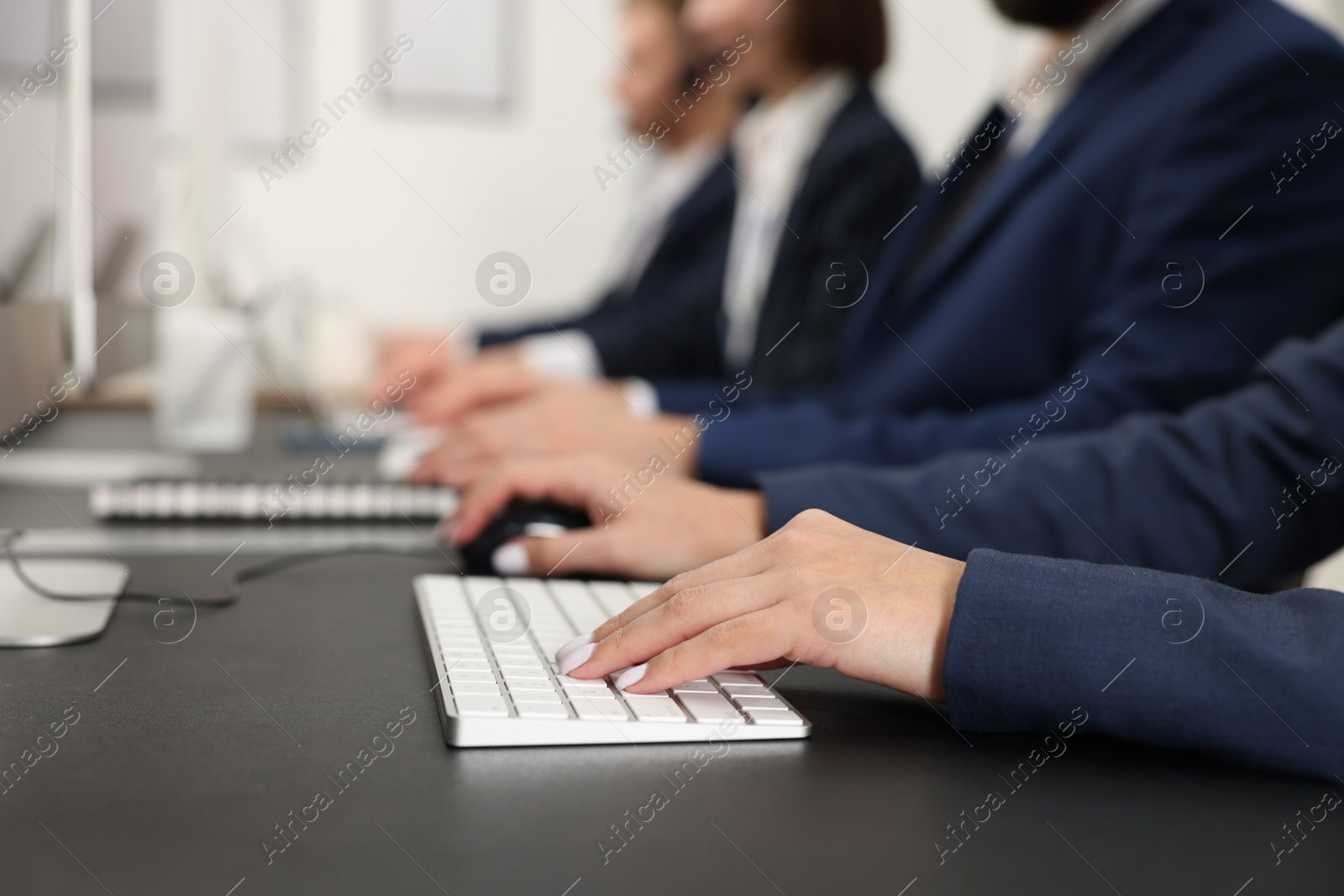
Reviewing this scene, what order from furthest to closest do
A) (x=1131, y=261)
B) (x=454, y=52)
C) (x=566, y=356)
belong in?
(x=454, y=52)
(x=566, y=356)
(x=1131, y=261)

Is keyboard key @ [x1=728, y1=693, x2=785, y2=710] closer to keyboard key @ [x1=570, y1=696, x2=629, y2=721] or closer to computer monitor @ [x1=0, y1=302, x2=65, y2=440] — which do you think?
keyboard key @ [x1=570, y1=696, x2=629, y2=721]

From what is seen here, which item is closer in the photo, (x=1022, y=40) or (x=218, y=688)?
(x=218, y=688)

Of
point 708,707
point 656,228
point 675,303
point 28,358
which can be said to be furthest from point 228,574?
point 656,228

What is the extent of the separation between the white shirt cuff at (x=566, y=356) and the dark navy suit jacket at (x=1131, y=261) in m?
0.94

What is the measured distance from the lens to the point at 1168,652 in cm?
52

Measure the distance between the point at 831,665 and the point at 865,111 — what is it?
4.64 feet

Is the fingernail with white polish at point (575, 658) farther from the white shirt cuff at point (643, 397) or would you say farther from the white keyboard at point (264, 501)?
the white shirt cuff at point (643, 397)

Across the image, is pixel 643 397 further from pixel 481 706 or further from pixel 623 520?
pixel 481 706

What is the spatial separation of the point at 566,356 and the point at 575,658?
→ 168cm

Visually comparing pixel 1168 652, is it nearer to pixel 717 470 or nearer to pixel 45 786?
pixel 45 786

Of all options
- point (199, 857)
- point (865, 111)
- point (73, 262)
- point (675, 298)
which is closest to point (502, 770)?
point (199, 857)

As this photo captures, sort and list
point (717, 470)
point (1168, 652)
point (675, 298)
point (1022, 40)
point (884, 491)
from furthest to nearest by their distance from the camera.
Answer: point (1022, 40)
point (675, 298)
point (717, 470)
point (884, 491)
point (1168, 652)

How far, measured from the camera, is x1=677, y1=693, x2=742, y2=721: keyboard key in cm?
51

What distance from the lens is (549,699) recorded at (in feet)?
1.66
